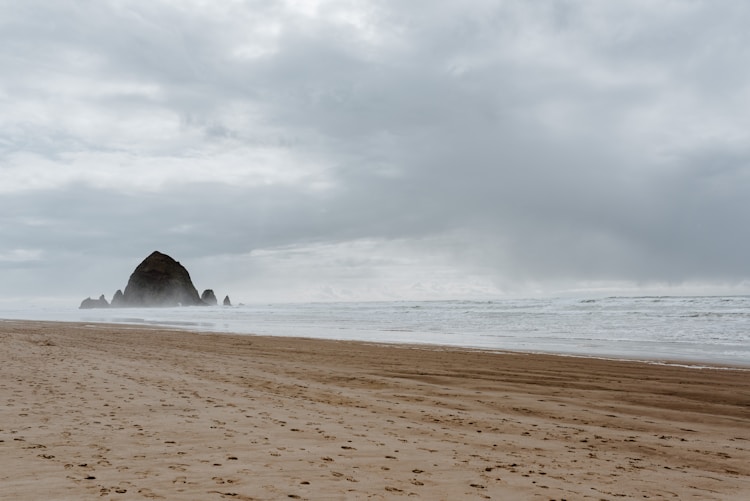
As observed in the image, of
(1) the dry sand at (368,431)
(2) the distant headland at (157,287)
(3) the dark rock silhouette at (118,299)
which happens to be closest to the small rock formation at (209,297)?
(2) the distant headland at (157,287)

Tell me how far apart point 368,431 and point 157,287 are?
135 m

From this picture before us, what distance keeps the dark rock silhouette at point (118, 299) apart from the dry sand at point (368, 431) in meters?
135

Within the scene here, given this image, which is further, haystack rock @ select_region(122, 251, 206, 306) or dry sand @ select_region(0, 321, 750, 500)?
haystack rock @ select_region(122, 251, 206, 306)

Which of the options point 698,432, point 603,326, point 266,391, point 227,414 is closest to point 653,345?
point 603,326

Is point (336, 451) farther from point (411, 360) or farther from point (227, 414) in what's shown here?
point (411, 360)

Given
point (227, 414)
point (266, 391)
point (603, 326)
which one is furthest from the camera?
point (603, 326)

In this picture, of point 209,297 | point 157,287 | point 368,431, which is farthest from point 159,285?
point 368,431

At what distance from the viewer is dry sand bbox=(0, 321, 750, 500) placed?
5266 mm

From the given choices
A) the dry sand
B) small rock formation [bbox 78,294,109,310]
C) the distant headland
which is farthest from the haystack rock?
the dry sand

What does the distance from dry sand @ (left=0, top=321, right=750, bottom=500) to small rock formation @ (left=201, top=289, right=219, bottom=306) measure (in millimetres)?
133182

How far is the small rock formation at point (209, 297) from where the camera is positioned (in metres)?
144

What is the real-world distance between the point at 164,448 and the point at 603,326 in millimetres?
30946

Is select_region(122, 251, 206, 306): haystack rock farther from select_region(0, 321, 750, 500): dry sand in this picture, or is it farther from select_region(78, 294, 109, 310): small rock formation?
select_region(0, 321, 750, 500): dry sand

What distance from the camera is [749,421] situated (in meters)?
9.70
